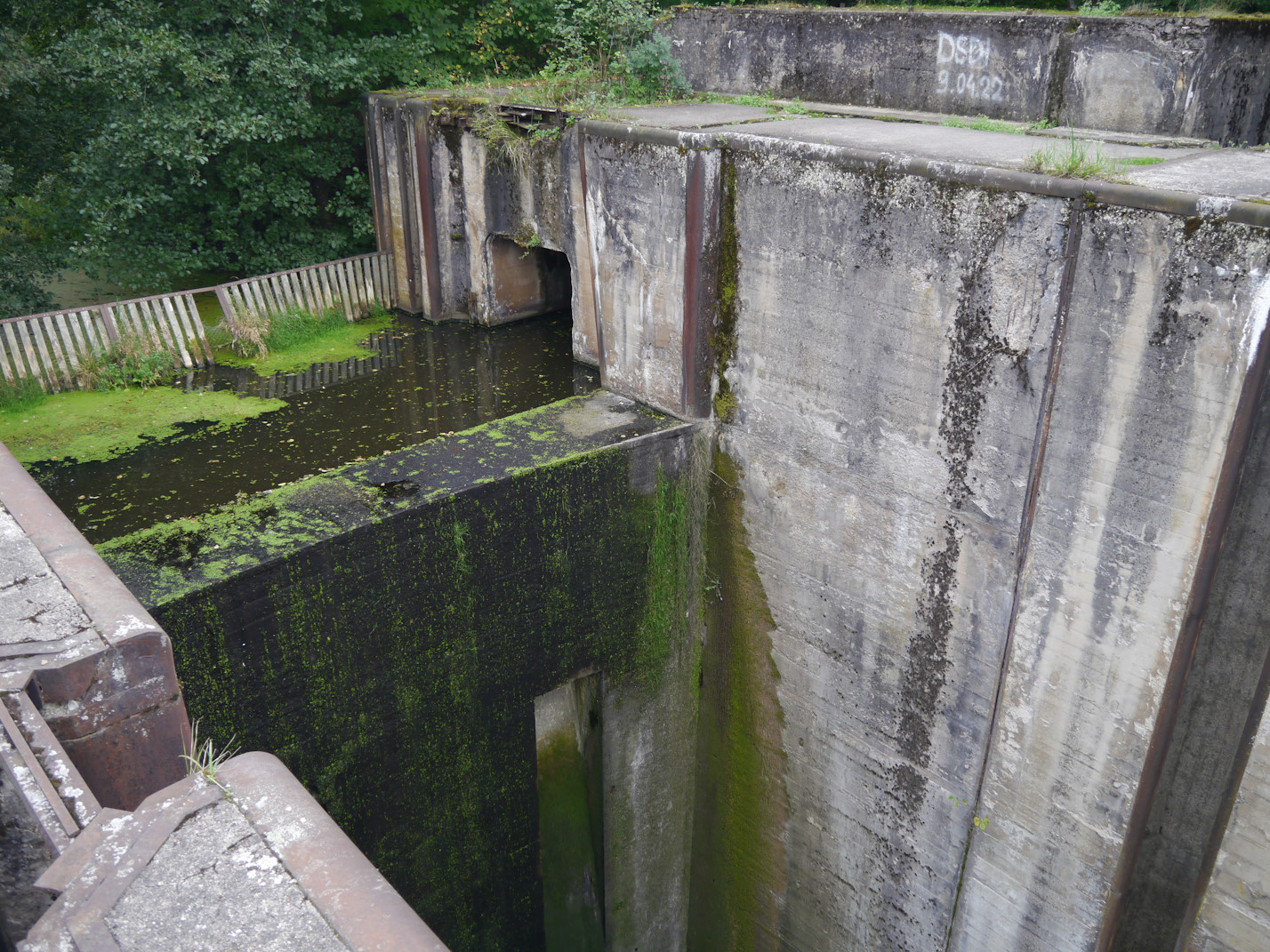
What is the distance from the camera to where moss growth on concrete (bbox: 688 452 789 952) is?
6.96 meters

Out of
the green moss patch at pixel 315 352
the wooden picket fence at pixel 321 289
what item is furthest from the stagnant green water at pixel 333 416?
the wooden picket fence at pixel 321 289

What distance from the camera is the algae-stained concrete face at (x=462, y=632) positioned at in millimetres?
5098

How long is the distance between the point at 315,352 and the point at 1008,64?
21.4ft

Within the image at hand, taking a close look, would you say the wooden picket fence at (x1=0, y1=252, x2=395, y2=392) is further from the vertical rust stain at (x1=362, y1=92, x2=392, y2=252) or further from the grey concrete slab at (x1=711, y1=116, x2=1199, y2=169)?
the grey concrete slab at (x1=711, y1=116, x2=1199, y2=169)

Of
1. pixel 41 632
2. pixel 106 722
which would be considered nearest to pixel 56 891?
pixel 106 722

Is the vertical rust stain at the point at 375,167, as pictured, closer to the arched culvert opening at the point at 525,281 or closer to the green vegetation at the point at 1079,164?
the arched culvert opening at the point at 525,281

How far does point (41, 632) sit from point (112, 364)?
633 centimetres

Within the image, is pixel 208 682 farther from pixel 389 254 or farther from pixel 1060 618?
Result: pixel 389 254

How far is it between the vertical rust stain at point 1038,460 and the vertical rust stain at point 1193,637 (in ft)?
2.70

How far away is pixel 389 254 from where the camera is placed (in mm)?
10094

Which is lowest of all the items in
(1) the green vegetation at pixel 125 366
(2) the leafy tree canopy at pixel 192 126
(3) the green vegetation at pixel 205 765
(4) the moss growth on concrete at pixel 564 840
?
(4) the moss growth on concrete at pixel 564 840

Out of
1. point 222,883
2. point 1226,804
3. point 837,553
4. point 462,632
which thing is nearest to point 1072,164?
point 837,553

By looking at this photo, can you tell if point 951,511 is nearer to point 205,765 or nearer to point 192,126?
point 205,765

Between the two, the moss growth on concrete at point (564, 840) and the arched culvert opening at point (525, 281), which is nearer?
the moss growth on concrete at point (564, 840)
